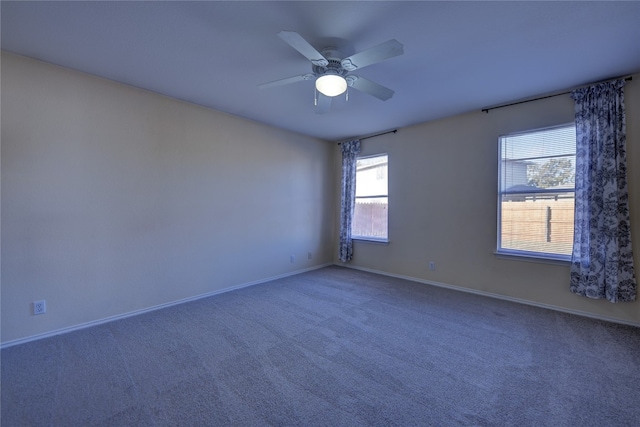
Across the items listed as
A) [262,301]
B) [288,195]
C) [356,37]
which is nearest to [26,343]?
[262,301]

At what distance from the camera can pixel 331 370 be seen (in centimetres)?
205

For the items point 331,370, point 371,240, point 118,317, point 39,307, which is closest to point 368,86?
point 331,370

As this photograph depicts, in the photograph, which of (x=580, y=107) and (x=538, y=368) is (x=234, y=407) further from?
(x=580, y=107)

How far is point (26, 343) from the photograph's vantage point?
244 cm

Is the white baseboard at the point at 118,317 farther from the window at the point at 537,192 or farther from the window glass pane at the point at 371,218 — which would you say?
the window at the point at 537,192

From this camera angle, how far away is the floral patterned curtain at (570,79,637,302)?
2.75 metres

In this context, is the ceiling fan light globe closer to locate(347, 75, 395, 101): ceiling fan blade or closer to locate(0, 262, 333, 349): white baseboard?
locate(347, 75, 395, 101): ceiling fan blade

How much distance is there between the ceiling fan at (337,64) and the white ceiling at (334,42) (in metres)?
0.19

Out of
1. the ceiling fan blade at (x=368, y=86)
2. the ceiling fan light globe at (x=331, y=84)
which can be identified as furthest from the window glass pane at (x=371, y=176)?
the ceiling fan light globe at (x=331, y=84)

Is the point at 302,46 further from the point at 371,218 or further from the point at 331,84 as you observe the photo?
the point at 371,218

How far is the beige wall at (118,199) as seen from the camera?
2.45 m

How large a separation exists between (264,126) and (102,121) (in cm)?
210

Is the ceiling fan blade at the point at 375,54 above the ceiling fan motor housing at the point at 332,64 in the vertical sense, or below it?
below

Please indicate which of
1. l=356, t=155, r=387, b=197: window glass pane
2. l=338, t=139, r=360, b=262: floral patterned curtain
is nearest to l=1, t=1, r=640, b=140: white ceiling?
l=356, t=155, r=387, b=197: window glass pane
